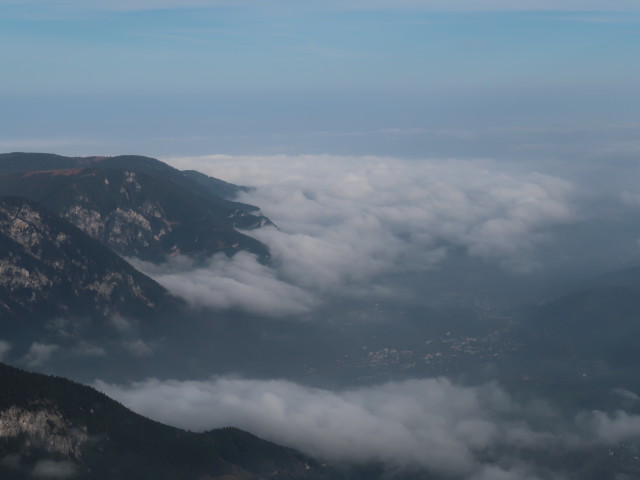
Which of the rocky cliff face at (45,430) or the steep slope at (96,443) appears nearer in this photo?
the steep slope at (96,443)

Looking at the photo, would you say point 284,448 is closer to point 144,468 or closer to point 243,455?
point 243,455

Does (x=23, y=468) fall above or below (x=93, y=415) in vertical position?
below

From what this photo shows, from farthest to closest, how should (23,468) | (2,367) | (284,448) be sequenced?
(284,448) → (2,367) → (23,468)

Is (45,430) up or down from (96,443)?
up

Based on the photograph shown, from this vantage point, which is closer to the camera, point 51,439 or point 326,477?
point 51,439

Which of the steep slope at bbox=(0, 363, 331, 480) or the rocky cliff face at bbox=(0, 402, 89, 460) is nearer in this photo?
the steep slope at bbox=(0, 363, 331, 480)

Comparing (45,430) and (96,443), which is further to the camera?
(96,443)

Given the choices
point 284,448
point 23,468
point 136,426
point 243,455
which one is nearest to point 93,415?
point 136,426

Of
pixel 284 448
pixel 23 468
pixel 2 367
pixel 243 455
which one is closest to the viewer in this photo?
pixel 23 468
